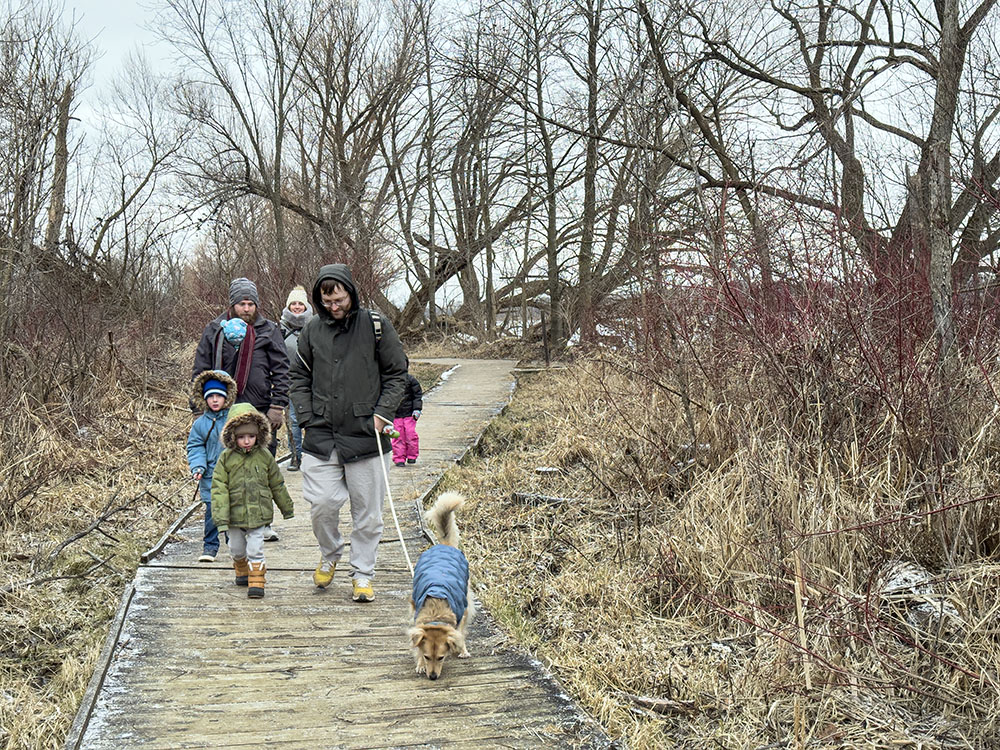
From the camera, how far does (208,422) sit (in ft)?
19.3

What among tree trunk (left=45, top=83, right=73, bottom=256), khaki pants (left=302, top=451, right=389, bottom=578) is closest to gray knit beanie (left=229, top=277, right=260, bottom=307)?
khaki pants (left=302, top=451, right=389, bottom=578)

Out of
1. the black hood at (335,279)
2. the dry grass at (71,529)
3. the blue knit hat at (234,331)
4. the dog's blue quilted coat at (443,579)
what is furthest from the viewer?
the blue knit hat at (234,331)

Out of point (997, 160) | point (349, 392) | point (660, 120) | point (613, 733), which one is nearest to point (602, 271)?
point (660, 120)

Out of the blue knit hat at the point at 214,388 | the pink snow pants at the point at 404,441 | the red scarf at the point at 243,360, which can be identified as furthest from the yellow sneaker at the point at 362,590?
the pink snow pants at the point at 404,441

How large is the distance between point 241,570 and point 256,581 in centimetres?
27

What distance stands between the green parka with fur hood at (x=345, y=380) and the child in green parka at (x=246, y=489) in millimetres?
311

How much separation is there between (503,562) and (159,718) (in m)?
3.27

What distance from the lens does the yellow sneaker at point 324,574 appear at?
5559 mm

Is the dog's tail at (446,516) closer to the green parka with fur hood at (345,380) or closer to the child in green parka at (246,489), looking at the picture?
the green parka with fur hood at (345,380)

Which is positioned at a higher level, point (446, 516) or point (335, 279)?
point (335, 279)

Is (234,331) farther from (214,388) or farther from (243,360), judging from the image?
(214,388)

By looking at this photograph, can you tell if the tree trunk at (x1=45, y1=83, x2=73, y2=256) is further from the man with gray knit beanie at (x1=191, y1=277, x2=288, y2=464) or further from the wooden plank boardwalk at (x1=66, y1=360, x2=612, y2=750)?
the wooden plank boardwalk at (x1=66, y1=360, x2=612, y2=750)

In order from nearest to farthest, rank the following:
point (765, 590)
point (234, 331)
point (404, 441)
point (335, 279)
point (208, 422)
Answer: point (765, 590) → point (335, 279) → point (208, 422) → point (234, 331) → point (404, 441)

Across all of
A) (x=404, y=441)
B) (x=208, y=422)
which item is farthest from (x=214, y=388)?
(x=404, y=441)
